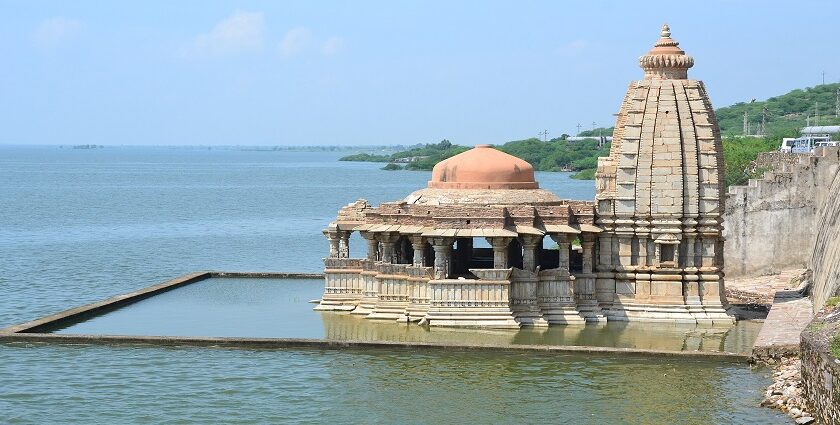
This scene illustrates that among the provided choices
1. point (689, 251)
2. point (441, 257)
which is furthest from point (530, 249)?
point (689, 251)

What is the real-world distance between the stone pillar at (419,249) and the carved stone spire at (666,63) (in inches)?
246

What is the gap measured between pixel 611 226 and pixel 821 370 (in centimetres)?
1179

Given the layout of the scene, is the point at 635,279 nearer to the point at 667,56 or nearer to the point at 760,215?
the point at 667,56

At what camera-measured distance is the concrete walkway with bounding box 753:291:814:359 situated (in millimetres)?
24031

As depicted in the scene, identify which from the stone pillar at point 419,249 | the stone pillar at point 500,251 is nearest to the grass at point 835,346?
the stone pillar at point 500,251

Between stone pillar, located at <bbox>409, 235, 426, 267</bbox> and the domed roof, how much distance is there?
1804 millimetres

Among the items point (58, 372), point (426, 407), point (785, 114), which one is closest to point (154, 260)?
point (58, 372)

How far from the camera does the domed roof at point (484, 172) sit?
29625mm

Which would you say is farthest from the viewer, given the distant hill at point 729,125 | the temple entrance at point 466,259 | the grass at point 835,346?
the distant hill at point 729,125

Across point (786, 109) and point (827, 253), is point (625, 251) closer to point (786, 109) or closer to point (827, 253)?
point (827, 253)

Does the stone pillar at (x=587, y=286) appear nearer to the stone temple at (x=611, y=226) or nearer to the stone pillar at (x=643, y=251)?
the stone temple at (x=611, y=226)

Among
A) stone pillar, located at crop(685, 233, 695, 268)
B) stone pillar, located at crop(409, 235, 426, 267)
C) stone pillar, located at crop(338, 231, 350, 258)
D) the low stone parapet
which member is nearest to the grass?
the low stone parapet

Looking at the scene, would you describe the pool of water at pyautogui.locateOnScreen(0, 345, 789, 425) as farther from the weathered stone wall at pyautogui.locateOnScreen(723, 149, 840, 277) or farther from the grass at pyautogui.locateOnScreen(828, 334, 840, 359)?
the weathered stone wall at pyautogui.locateOnScreen(723, 149, 840, 277)

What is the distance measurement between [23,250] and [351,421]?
121ft
